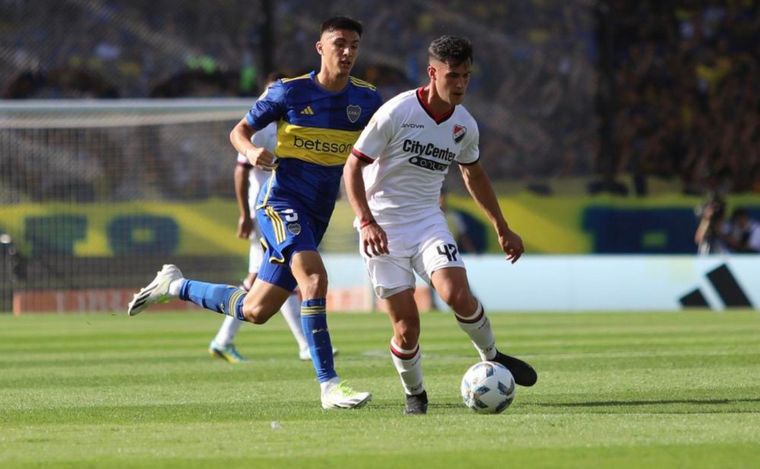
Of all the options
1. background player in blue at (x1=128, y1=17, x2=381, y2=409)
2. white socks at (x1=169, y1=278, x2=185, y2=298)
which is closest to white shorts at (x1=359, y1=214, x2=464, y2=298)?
background player in blue at (x1=128, y1=17, x2=381, y2=409)

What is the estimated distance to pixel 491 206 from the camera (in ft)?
27.2

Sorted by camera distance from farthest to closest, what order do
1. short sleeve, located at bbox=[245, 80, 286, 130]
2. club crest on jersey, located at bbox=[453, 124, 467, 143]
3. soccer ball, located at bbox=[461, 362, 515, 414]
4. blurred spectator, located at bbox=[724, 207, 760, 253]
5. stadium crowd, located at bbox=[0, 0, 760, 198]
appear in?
stadium crowd, located at bbox=[0, 0, 760, 198]
blurred spectator, located at bbox=[724, 207, 760, 253]
short sleeve, located at bbox=[245, 80, 286, 130]
club crest on jersey, located at bbox=[453, 124, 467, 143]
soccer ball, located at bbox=[461, 362, 515, 414]

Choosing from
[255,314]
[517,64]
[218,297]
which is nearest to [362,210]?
[255,314]

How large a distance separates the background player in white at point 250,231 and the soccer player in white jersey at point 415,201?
3.45m

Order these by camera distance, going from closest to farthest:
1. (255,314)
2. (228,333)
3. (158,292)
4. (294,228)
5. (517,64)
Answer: (294,228) < (255,314) < (158,292) < (228,333) < (517,64)

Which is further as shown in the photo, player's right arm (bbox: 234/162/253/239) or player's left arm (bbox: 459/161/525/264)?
player's right arm (bbox: 234/162/253/239)

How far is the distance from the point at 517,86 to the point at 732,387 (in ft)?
61.8

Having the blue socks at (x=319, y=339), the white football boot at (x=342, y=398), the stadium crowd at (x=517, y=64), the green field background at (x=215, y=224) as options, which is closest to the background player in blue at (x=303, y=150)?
the blue socks at (x=319, y=339)

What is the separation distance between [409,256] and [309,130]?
101 centimetres

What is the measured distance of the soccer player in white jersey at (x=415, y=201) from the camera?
25.2ft

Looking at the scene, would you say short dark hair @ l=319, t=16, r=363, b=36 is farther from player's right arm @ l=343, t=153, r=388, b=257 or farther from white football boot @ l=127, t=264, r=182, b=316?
white football boot @ l=127, t=264, r=182, b=316

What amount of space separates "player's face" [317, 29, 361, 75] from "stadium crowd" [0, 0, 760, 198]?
50.7 ft

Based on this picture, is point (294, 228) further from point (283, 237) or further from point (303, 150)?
point (303, 150)

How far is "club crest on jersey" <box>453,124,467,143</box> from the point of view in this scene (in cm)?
801
